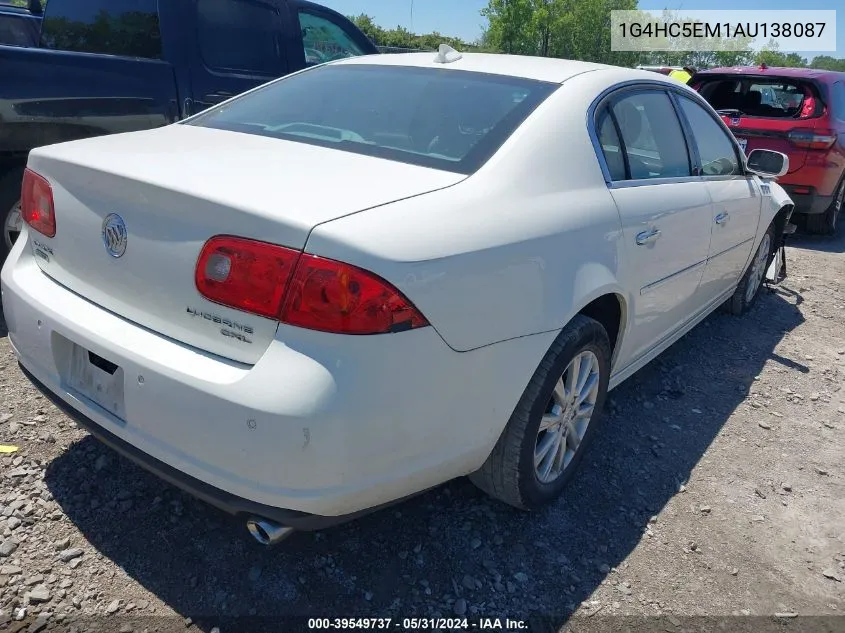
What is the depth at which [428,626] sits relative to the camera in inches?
80.6

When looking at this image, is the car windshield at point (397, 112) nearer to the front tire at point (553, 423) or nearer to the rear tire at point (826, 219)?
the front tire at point (553, 423)

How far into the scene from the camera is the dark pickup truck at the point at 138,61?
12.4 ft

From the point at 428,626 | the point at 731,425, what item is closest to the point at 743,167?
the point at 731,425

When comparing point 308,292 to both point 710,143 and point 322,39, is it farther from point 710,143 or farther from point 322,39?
point 322,39

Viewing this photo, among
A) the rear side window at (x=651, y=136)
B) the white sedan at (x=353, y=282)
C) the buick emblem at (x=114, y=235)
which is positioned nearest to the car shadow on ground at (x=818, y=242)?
the rear side window at (x=651, y=136)

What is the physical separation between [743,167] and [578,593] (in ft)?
9.67

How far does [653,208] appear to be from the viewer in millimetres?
2783

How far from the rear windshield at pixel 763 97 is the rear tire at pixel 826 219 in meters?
1.09

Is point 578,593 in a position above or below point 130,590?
below

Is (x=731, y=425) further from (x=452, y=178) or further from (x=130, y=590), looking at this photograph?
(x=130, y=590)

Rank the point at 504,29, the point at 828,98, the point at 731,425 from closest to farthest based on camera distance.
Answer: the point at 731,425
the point at 828,98
the point at 504,29

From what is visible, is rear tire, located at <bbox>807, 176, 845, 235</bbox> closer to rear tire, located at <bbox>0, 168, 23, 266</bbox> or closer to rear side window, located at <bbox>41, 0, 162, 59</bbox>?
rear side window, located at <bbox>41, 0, 162, 59</bbox>

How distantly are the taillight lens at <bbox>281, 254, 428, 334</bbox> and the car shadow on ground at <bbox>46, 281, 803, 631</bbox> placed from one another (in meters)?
0.95

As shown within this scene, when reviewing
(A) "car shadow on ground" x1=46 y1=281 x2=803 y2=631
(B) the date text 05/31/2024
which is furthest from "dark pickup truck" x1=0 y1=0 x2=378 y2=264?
(B) the date text 05/31/2024
